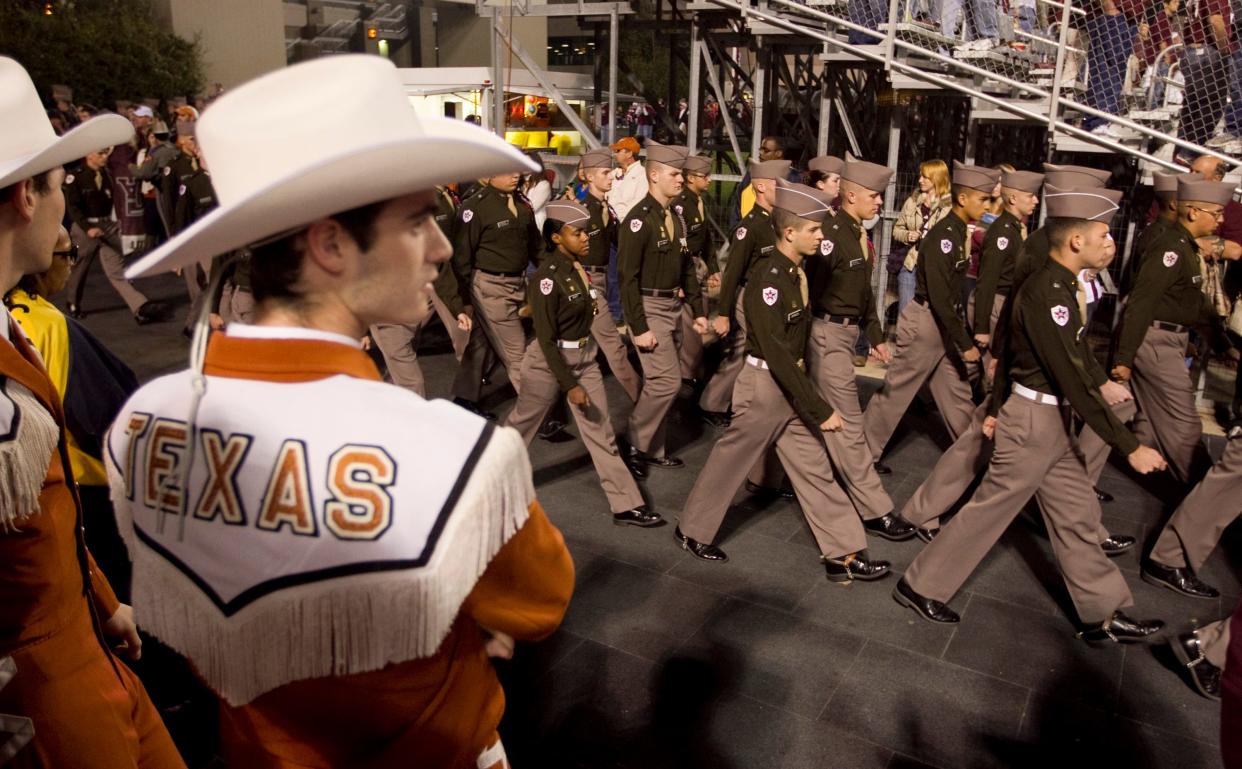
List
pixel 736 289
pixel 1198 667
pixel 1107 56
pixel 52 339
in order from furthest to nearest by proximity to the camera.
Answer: pixel 1107 56 → pixel 736 289 → pixel 1198 667 → pixel 52 339

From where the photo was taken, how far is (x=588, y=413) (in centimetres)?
556

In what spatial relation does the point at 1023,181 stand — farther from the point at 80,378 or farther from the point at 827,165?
the point at 80,378

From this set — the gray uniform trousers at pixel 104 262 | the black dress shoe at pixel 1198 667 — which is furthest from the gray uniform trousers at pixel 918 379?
the gray uniform trousers at pixel 104 262

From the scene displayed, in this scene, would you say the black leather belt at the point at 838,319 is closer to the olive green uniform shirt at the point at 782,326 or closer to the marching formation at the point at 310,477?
the olive green uniform shirt at the point at 782,326

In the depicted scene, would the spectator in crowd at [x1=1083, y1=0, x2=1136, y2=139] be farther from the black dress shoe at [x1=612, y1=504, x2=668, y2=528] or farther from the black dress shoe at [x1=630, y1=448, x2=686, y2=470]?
the black dress shoe at [x1=612, y1=504, x2=668, y2=528]

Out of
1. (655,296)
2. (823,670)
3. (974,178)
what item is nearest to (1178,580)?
(823,670)

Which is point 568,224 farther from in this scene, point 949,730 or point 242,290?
point 949,730

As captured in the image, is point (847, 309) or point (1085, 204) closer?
point (1085, 204)

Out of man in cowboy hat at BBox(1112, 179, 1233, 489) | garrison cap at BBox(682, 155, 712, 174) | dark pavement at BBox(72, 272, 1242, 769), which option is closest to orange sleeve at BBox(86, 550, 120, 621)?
dark pavement at BBox(72, 272, 1242, 769)

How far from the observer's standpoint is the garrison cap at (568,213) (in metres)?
5.59

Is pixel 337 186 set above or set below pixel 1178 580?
above

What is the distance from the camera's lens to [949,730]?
3.66 m

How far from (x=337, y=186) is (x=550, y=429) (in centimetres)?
580

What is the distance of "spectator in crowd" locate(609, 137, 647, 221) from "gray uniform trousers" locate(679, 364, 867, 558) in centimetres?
561
